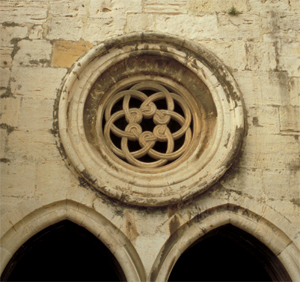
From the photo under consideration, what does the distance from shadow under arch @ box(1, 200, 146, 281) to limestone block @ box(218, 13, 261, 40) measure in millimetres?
2519

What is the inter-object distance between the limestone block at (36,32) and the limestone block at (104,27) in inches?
18.2

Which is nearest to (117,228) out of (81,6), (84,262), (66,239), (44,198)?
(44,198)

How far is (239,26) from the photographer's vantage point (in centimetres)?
574

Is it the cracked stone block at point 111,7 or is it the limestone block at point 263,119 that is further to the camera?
the cracked stone block at point 111,7

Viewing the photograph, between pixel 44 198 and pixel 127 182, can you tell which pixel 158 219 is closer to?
pixel 127 182

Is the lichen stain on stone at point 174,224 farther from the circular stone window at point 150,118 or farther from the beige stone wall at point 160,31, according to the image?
the circular stone window at point 150,118

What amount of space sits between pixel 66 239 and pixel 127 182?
1.67 metres

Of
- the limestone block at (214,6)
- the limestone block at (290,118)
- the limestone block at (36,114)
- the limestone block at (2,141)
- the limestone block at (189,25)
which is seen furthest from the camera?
the limestone block at (214,6)

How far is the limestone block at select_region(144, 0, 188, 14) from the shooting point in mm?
5738

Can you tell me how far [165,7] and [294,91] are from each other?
1.75m

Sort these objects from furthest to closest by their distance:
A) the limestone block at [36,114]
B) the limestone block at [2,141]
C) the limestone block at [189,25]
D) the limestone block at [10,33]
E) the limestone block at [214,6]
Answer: the limestone block at [214,6]
the limestone block at [189,25]
the limestone block at [10,33]
the limestone block at [36,114]
the limestone block at [2,141]

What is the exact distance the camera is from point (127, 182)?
16.4 ft

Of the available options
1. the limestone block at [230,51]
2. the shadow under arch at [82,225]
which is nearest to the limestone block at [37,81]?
the shadow under arch at [82,225]

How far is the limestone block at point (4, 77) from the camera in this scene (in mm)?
5227
